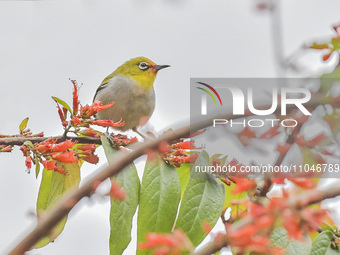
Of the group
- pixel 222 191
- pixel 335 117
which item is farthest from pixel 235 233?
pixel 222 191

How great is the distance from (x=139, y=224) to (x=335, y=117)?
1.02ft

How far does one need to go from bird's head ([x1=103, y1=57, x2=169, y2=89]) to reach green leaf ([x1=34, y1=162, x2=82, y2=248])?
4.22ft

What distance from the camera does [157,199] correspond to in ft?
2.66

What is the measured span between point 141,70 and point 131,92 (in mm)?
213

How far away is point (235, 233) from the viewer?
1.51 ft

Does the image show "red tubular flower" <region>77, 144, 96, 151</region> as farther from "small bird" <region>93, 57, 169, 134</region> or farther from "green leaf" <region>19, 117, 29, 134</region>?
"small bird" <region>93, 57, 169, 134</region>

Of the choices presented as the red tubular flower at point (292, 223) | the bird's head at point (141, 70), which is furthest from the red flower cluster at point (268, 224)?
the bird's head at point (141, 70)

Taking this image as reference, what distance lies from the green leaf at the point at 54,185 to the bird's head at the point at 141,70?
1.28 metres

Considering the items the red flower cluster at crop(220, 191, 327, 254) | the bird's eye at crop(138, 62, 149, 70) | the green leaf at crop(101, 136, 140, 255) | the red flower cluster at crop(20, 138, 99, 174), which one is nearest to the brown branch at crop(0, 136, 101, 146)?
the red flower cluster at crop(20, 138, 99, 174)

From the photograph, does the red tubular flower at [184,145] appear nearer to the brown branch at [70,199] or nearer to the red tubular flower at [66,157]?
the red tubular flower at [66,157]

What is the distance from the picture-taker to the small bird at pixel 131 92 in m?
1.97

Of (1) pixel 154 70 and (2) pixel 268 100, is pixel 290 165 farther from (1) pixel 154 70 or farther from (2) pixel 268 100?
(1) pixel 154 70

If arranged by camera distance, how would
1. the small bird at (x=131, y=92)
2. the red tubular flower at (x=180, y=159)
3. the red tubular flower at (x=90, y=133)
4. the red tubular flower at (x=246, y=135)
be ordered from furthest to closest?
1. the small bird at (x=131, y=92)
2. the red tubular flower at (x=90, y=133)
3. the red tubular flower at (x=180, y=159)
4. the red tubular flower at (x=246, y=135)

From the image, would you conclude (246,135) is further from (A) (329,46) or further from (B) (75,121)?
(B) (75,121)
